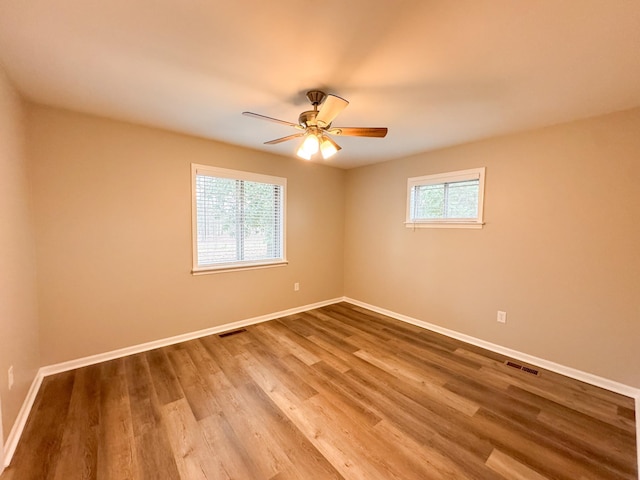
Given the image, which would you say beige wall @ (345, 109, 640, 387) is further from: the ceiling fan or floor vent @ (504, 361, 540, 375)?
the ceiling fan

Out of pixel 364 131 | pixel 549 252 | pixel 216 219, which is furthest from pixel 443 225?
pixel 216 219

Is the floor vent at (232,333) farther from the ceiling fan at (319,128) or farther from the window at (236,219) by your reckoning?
the ceiling fan at (319,128)

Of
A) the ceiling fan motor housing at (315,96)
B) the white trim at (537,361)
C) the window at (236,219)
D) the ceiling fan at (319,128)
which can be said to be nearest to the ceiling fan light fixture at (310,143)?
the ceiling fan at (319,128)

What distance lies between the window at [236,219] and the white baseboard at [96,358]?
0.78 m

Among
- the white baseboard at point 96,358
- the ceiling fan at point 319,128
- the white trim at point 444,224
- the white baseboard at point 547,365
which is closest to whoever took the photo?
the white baseboard at point 96,358

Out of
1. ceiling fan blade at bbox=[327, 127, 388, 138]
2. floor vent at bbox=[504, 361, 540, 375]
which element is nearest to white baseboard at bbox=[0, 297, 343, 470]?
floor vent at bbox=[504, 361, 540, 375]

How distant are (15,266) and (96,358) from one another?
49.1 inches

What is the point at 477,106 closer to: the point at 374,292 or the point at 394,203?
the point at 394,203

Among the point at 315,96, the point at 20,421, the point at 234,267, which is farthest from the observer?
the point at 234,267

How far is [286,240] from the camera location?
4.00 m

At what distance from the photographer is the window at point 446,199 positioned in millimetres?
3109

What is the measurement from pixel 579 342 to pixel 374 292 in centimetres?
241

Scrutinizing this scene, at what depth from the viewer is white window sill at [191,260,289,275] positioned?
3.22 meters

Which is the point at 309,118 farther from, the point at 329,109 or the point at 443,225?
the point at 443,225
